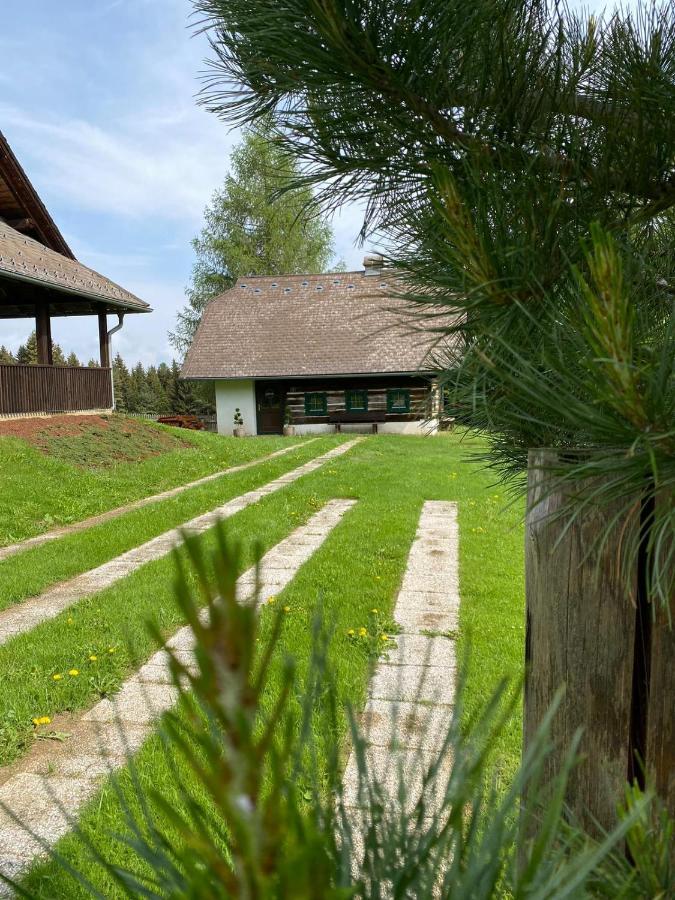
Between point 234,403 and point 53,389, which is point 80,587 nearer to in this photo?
point 53,389

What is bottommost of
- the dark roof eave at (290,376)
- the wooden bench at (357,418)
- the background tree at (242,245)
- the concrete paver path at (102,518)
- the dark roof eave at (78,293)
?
the concrete paver path at (102,518)

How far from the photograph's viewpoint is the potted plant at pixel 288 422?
71.5ft

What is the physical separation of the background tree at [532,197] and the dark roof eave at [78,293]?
1054 centimetres

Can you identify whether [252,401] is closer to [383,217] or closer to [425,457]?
[425,457]

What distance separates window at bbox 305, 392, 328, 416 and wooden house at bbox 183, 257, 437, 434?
1.4 inches

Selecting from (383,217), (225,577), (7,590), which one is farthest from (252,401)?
(225,577)

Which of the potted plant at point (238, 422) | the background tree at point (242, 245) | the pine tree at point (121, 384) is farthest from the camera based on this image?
the pine tree at point (121, 384)

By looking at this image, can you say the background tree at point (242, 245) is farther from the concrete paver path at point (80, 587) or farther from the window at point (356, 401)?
the concrete paver path at point (80, 587)

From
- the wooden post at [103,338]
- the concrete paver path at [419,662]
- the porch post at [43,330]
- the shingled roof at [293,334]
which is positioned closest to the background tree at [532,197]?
the concrete paver path at [419,662]

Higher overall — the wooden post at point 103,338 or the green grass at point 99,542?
the wooden post at point 103,338

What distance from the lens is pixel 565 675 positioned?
3.67ft

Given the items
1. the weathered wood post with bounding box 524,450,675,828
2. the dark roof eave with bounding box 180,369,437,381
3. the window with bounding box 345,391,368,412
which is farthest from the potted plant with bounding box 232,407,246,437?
the weathered wood post with bounding box 524,450,675,828

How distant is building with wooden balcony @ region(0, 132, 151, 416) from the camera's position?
1149 centimetres

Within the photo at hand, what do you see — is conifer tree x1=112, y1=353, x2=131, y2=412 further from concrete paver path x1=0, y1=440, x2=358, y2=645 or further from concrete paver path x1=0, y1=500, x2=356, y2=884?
concrete paver path x1=0, y1=500, x2=356, y2=884
